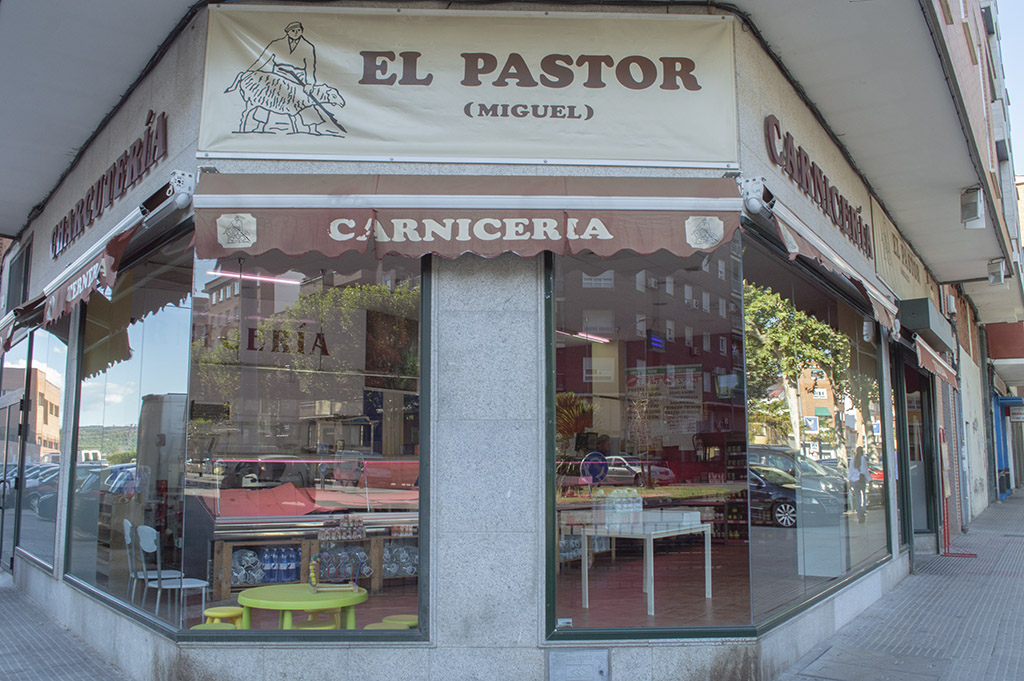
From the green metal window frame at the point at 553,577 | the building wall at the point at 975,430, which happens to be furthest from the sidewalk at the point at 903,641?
the building wall at the point at 975,430

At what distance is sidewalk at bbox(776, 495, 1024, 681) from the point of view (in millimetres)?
6121

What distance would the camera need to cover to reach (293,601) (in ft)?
18.3

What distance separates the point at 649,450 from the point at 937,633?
4.87 meters

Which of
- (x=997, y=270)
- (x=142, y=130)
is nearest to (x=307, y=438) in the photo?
(x=142, y=130)

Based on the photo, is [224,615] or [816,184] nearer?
[224,615]

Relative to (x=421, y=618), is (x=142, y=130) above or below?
above

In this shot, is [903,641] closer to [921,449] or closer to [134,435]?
[921,449]

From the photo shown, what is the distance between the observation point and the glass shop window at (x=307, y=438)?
592 centimetres

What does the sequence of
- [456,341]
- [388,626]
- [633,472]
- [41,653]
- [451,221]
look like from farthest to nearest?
[633,472] → [41,653] → [456,341] → [388,626] → [451,221]

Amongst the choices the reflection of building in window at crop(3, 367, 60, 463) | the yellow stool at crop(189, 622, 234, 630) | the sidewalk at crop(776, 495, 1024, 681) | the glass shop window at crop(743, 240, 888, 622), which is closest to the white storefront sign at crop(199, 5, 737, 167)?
the glass shop window at crop(743, 240, 888, 622)

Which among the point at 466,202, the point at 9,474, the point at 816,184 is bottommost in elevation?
the point at 9,474

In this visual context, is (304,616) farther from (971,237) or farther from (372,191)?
(971,237)

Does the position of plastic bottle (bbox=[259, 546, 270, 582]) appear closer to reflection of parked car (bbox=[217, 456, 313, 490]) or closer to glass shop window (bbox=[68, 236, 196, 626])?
glass shop window (bbox=[68, 236, 196, 626])

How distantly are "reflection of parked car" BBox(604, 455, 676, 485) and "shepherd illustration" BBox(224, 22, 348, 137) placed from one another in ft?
18.4
